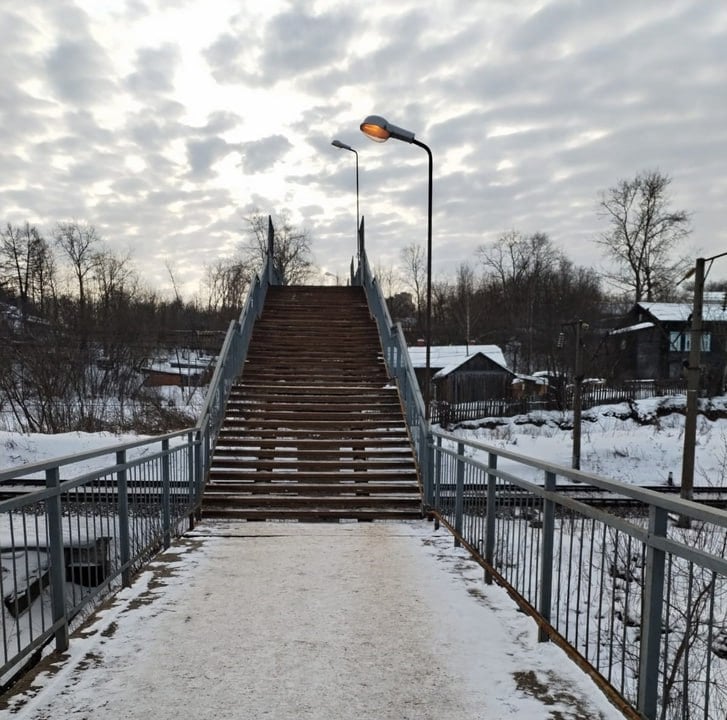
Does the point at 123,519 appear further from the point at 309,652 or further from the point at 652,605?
the point at 652,605

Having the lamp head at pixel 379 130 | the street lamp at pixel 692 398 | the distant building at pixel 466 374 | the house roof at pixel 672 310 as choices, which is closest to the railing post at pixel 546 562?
the lamp head at pixel 379 130

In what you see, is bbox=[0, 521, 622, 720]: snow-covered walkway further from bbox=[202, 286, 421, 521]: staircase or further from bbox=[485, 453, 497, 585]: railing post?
bbox=[202, 286, 421, 521]: staircase

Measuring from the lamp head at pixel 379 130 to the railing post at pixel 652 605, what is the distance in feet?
28.3

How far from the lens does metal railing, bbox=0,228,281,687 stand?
2.89 metres

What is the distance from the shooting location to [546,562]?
10.4 feet

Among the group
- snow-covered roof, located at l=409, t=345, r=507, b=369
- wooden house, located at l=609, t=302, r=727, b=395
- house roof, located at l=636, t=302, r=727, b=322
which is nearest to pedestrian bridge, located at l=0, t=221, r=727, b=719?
snow-covered roof, located at l=409, t=345, r=507, b=369

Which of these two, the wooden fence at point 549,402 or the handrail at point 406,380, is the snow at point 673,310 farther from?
the handrail at point 406,380

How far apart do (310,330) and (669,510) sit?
38.3ft

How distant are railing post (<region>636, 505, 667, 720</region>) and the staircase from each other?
5.21 metres

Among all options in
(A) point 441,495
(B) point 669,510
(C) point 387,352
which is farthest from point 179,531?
(C) point 387,352

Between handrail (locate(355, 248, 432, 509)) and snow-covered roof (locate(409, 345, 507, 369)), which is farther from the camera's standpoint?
snow-covered roof (locate(409, 345, 507, 369))

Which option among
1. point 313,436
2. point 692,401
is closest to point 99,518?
point 313,436

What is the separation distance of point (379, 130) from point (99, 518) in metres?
7.88

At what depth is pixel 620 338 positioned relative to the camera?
40031 mm
